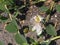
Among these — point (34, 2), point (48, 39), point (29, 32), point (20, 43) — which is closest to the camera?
point (20, 43)

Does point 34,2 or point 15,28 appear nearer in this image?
point 15,28

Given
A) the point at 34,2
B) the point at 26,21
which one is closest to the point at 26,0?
the point at 34,2

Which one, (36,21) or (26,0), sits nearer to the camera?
(36,21)

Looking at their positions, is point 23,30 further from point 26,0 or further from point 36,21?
point 26,0

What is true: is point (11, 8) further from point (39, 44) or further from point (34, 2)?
point (39, 44)

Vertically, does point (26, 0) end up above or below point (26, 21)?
above

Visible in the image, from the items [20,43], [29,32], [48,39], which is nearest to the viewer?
[20,43]

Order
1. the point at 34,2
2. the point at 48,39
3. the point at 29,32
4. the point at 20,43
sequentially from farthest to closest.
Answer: the point at 34,2, the point at 29,32, the point at 48,39, the point at 20,43

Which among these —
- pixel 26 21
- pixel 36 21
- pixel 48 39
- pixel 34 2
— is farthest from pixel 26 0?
pixel 48 39

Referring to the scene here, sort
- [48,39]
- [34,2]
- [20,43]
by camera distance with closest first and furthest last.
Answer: [20,43] < [48,39] < [34,2]
